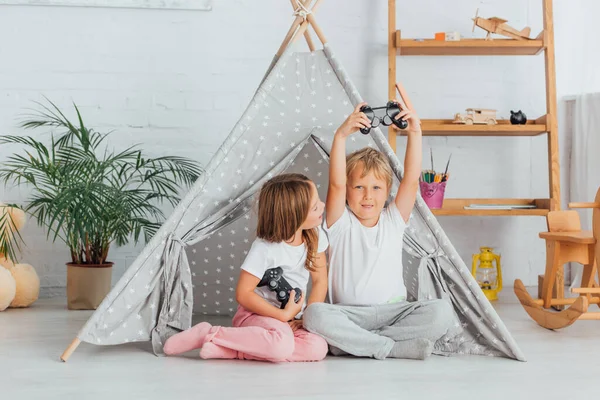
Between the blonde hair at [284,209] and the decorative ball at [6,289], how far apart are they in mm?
1300

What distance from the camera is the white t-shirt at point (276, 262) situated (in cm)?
236

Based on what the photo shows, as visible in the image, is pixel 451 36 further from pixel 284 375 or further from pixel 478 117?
pixel 284 375

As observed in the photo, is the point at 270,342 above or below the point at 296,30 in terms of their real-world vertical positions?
below

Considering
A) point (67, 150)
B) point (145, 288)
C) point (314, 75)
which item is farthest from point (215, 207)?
point (67, 150)

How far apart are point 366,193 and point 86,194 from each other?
3.64 feet

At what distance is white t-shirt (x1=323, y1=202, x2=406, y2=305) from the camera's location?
2426 mm

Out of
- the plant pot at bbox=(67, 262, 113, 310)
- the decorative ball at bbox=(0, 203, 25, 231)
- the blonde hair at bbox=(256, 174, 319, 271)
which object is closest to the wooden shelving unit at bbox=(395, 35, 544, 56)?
the blonde hair at bbox=(256, 174, 319, 271)

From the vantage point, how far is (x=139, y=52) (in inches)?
141

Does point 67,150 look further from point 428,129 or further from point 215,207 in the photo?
point 428,129

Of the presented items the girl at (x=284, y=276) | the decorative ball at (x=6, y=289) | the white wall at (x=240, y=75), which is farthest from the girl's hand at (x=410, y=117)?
the decorative ball at (x=6, y=289)

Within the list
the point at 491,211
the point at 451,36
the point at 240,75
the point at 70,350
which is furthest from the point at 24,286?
the point at 451,36

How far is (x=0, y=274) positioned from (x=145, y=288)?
43.6 inches

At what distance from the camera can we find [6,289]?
123 inches

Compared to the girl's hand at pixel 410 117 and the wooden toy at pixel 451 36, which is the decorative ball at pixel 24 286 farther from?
the wooden toy at pixel 451 36
